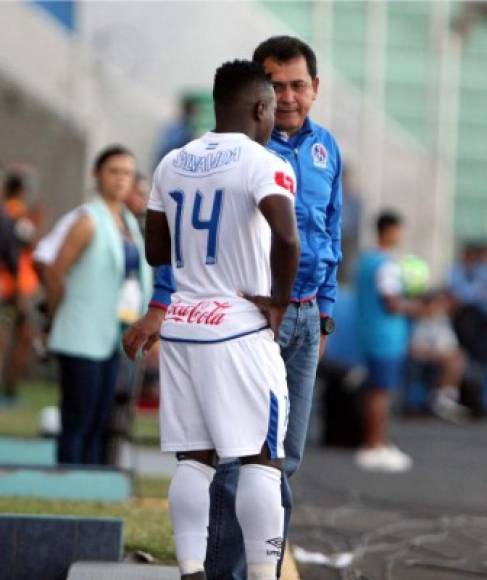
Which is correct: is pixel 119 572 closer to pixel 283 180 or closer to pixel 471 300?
pixel 283 180

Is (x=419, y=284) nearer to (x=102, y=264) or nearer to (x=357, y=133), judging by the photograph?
(x=102, y=264)

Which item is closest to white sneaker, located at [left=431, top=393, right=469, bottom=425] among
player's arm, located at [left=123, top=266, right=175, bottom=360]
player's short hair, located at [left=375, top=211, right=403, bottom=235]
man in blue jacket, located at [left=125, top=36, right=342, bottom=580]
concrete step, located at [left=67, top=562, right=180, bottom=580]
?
player's short hair, located at [left=375, top=211, right=403, bottom=235]

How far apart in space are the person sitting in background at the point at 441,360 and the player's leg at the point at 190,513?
530 inches

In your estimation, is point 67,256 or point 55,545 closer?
point 55,545

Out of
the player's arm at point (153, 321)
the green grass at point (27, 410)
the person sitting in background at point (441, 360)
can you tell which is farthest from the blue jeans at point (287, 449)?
the person sitting in background at point (441, 360)

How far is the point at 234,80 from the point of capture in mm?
5707

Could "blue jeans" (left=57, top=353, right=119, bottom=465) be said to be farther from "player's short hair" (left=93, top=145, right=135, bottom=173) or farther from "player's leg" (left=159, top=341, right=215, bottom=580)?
"player's leg" (left=159, top=341, right=215, bottom=580)

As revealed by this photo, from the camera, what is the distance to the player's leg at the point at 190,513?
5.62 meters

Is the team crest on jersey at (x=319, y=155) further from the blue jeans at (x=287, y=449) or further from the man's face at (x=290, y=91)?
the blue jeans at (x=287, y=449)

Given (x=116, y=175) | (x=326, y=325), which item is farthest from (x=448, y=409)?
(x=326, y=325)

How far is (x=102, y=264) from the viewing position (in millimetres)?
9469

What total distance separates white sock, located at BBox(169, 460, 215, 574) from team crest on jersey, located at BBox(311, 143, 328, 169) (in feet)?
3.92

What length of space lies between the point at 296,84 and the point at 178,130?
10176mm

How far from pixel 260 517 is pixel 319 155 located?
1.36m
